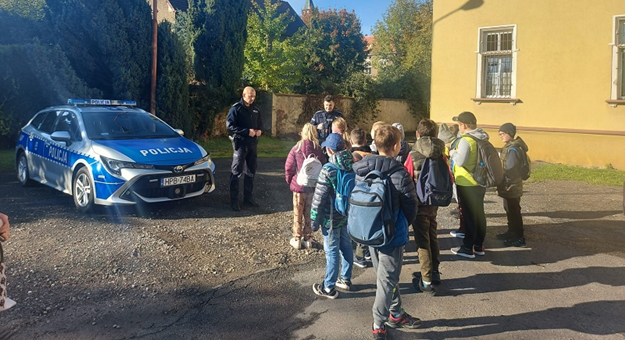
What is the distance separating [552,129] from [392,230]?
37.6 ft

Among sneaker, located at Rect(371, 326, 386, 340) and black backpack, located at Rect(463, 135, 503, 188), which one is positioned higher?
black backpack, located at Rect(463, 135, 503, 188)

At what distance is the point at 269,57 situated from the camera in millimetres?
21391

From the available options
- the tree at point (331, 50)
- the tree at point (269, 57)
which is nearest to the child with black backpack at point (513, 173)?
the tree at point (269, 57)

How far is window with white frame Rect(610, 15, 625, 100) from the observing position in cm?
1238

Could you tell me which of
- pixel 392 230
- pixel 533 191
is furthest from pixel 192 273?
pixel 533 191

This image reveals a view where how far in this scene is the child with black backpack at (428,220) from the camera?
471cm

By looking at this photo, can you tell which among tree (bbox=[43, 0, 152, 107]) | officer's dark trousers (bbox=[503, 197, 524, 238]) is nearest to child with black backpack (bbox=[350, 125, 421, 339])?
officer's dark trousers (bbox=[503, 197, 524, 238])

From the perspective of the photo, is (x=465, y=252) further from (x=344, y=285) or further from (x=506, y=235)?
(x=344, y=285)

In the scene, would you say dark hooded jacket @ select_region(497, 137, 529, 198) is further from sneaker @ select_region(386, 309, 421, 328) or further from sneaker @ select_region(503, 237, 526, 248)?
sneaker @ select_region(386, 309, 421, 328)

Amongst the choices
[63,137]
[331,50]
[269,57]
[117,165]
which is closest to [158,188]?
[117,165]

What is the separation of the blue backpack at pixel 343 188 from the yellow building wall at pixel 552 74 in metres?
10.7

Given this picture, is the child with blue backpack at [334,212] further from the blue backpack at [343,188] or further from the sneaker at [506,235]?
the sneaker at [506,235]

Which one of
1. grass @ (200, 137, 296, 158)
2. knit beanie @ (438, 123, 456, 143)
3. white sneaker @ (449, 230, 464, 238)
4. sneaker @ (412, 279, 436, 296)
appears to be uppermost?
knit beanie @ (438, 123, 456, 143)

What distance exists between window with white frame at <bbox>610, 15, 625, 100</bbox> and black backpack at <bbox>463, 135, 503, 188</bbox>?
879 centimetres
